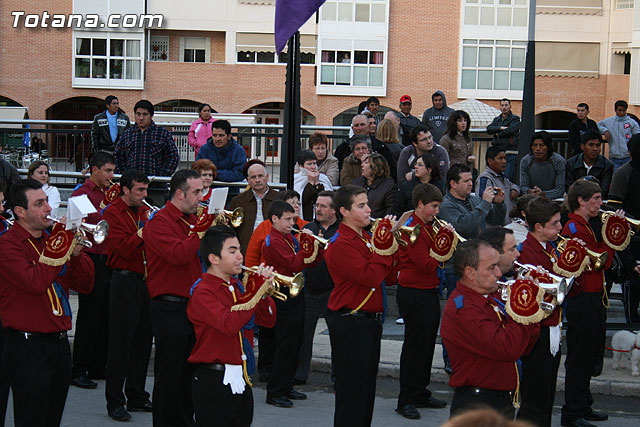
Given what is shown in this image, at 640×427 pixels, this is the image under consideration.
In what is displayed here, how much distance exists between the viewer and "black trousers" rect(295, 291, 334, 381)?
368 inches

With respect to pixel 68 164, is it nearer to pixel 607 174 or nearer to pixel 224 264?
pixel 607 174

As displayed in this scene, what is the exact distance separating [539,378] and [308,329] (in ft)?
10.6

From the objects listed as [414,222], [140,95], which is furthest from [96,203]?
[140,95]

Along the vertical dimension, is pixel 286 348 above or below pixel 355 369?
below

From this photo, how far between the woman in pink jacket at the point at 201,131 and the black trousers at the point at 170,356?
8.88 meters

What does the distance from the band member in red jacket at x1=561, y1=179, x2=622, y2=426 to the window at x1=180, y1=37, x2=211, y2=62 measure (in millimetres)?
38588

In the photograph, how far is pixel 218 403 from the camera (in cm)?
586

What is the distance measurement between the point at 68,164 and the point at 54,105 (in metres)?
32.1

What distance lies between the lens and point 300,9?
9.72m

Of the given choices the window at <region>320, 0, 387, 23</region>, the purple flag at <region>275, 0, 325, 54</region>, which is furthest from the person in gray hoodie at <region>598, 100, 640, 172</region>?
the window at <region>320, 0, 387, 23</region>

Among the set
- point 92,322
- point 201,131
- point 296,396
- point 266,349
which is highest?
point 201,131

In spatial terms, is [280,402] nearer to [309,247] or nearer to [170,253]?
[309,247]

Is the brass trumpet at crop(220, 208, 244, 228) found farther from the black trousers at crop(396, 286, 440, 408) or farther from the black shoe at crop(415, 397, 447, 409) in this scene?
the black shoe at crop(415, 397, 447, 409)
